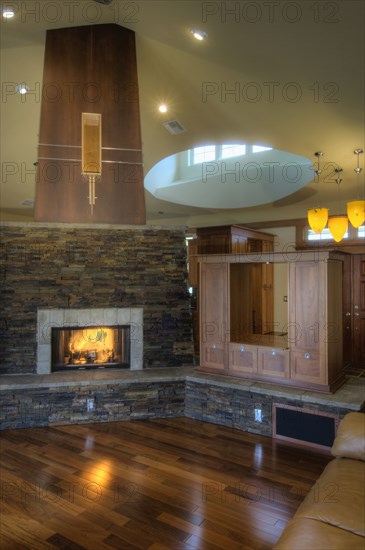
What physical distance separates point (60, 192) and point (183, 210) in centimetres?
496

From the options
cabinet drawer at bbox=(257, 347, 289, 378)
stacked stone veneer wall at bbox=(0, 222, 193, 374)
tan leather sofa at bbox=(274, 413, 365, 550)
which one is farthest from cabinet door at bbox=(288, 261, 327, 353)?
stacked stone veneer wall at bbox=(0, 222, 193, 374)

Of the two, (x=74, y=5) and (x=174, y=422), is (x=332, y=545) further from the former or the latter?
(x=74, y=5)

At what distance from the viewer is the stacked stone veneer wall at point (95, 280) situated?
5070 mm

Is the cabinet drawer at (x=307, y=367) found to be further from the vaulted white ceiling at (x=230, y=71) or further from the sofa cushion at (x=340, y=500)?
the vaulted white ceiling at (x=230, y=71)

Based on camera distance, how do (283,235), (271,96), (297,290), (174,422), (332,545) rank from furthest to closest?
1. (283,235)
2. (174,422)
3. (297,290)
4. (271,96)
5. (332,545)

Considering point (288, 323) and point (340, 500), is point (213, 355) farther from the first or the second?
point (340, 500)

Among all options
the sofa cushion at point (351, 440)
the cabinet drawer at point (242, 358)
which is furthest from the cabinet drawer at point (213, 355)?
the sofa cushion at point (351, 440)

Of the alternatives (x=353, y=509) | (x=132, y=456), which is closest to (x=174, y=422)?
(x=132, y=456)

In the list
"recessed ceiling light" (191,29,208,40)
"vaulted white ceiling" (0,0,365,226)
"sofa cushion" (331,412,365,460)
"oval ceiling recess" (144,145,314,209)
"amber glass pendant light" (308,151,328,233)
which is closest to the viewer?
"sofa cushion" (331,412,365,460)

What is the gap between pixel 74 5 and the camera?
3.00 m

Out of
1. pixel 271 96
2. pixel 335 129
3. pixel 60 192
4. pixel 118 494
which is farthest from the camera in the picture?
pixel 335 129

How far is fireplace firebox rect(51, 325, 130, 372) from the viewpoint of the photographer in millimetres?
5168

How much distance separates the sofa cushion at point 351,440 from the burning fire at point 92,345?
335 centimetres

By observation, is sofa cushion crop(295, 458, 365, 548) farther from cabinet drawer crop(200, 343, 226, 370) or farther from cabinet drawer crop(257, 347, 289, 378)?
cabinet drawer crop(200, 343, 226, 370)
